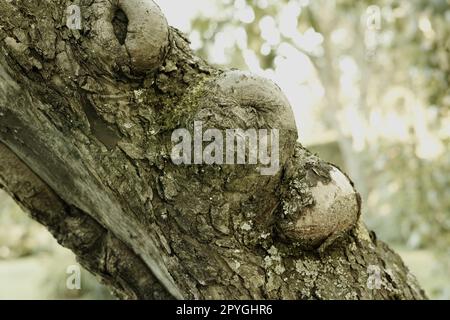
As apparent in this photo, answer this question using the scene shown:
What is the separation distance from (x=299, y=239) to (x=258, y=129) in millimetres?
243

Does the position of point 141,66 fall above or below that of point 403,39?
below

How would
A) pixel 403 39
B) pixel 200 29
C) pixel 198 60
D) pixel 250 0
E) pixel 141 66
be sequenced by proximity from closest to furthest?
1. pixel 141 66
2. pixel 198 60
3. pixel 250 0
4. pixel 200 29
5. pixel 403 39

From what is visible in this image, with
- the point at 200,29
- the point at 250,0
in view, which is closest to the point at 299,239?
the point at 250,0

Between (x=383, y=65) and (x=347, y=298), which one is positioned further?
(x=383, y=65)

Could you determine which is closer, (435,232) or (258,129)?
(258,129)

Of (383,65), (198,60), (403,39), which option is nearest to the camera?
(198,60)

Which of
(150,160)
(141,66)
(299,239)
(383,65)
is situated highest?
(383,65)

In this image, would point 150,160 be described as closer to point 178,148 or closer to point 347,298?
point 178,148

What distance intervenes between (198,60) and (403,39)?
2366 millimetres

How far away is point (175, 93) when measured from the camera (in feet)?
3.37

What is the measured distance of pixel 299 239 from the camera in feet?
3.28
